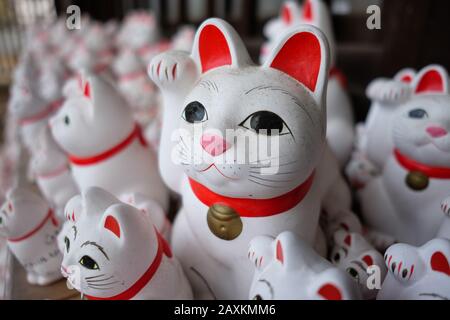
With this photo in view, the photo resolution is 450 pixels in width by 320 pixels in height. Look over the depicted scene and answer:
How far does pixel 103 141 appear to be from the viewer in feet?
2.79

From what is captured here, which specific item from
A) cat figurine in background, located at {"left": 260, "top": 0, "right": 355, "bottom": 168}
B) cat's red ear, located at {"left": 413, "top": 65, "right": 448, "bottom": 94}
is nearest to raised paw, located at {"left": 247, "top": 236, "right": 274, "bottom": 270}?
cat's red ear, located at {"left": 413, "top": 65, "right": 448, "bottom": 94}

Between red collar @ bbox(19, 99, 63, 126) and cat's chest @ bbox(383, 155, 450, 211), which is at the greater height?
cat's chest @ bbox(383, 155, 450, 211)

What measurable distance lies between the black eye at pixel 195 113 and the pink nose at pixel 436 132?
1.35ft

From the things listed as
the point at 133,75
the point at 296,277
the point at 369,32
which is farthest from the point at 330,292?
the point at 133,75

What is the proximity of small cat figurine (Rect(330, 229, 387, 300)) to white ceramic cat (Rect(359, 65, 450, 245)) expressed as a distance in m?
0.15

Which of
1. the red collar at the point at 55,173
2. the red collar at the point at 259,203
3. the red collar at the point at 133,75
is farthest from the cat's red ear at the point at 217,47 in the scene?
the red collar at the point at 133,75

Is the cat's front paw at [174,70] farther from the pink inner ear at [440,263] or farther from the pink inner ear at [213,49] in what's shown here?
the pink inner ear at [440,263]

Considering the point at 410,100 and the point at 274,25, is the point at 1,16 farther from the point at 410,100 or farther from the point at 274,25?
the point at 410,100

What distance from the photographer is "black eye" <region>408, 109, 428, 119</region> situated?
74 cm

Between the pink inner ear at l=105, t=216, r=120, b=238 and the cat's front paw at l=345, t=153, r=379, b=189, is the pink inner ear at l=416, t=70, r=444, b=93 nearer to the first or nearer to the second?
the cat's front paw at l=345, t=153, r=379, b=189
